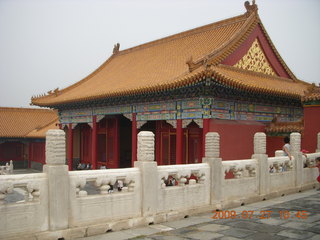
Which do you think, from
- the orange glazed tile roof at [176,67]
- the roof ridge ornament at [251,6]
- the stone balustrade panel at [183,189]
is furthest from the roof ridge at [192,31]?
the stone balustrade panel at [183,189]

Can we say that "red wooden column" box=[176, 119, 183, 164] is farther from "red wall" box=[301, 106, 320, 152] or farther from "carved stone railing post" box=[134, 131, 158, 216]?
"carved stone railing post" box=[134, 131, 158, 216]

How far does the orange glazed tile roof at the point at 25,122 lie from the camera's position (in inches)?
1027

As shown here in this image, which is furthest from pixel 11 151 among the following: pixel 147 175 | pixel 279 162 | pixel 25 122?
pixel 147 175

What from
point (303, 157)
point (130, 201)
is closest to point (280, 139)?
point (303, 157)

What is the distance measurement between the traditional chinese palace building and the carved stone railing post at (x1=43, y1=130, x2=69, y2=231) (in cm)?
571

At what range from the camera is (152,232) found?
18.8 feet

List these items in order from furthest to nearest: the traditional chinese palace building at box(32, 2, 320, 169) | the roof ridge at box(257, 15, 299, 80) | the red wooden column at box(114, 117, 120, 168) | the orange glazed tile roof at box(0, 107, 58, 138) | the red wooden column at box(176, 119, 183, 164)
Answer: the orange glazed tile roof at box(0, 107, 58, 138) < the red wooden column at box(114, 117, 120, 168) < the roof ridge at box(257, 15, 299, 80) < the red wooden column at box(176, 119, 183, 164) < the traditional chinese palace building at box(32, 2, 320, 169)

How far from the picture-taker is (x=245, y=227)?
19.5 feet

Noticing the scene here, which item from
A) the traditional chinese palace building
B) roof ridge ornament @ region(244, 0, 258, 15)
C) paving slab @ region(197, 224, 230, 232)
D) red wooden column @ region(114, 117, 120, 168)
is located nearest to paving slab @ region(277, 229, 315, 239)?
paving slab @ region(197, 224, 230, 232)

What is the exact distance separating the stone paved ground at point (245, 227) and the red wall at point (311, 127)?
5296 millimetres

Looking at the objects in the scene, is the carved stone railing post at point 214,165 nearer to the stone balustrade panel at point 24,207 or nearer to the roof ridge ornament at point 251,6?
the stone balustrade panel at point 24,207

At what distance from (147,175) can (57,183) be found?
160 cm

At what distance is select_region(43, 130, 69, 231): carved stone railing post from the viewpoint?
5.18m

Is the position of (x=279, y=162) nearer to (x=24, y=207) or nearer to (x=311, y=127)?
(x=311, y=127)
